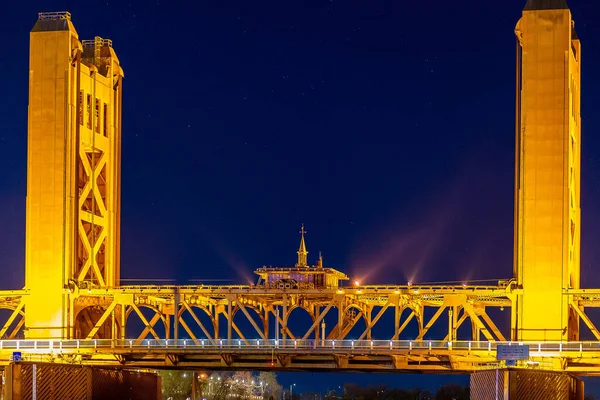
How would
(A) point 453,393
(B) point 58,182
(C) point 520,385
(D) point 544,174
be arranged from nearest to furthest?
(C) point 520,385, (D) point 544,174, (B) point 58,182, (A) point 453,393

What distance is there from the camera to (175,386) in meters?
129

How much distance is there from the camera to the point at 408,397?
157 m

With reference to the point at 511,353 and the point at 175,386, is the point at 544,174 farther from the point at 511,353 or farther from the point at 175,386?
the point at 175,386

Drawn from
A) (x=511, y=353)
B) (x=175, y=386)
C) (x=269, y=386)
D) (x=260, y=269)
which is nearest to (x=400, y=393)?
(x=269, y=386)

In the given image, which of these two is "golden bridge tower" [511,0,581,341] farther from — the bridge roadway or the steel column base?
the steel column base

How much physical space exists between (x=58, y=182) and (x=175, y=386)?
50.2 m

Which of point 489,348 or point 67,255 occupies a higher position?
point 67,255

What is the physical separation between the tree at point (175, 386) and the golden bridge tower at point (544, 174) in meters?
54.9

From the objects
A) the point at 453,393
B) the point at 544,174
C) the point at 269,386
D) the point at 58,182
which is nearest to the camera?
the point at 544,174

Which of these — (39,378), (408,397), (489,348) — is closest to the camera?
(39,378)

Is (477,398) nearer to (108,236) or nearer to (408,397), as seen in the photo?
(108,236)

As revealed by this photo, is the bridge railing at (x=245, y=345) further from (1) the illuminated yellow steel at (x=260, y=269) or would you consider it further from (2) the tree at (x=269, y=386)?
(2) the tree at (x=269, y=386)

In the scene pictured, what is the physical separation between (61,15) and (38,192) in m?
11.0

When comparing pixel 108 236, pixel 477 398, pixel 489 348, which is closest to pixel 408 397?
pixel 108 236
